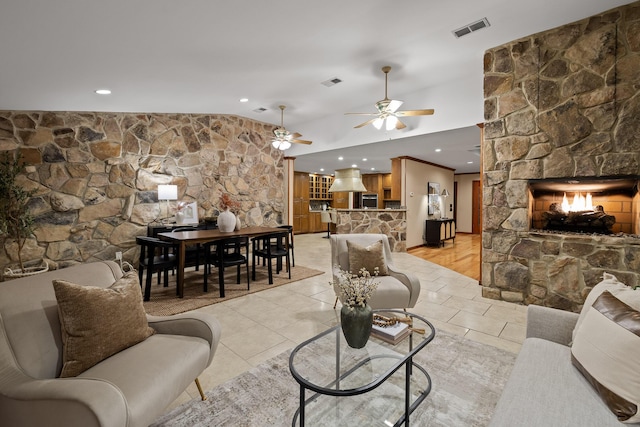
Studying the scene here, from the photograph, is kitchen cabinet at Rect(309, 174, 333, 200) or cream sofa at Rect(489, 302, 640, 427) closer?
cream sofa at Rect(489, 302, 640, 427)

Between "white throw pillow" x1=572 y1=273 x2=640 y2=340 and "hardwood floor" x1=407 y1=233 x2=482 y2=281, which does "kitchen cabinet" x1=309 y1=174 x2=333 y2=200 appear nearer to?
"hardwood floor" x1=407 y1=233 x2=482 y2=281

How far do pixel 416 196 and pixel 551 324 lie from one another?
6151 mm

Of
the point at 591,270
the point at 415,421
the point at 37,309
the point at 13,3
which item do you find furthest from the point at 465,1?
the point at 37,309

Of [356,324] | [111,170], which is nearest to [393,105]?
[356,324]

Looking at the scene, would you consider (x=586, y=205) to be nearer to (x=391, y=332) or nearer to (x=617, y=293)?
(x=617, y=293)

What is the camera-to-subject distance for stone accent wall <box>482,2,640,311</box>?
2914mm

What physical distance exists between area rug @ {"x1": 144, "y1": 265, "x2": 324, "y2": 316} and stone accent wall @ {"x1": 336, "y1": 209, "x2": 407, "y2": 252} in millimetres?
2211

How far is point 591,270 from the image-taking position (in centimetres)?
309

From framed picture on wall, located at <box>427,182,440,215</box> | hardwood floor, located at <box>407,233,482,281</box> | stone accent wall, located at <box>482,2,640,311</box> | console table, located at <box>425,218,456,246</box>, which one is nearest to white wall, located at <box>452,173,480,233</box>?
hardwood floor, located at <box>407,233,482,281</box>

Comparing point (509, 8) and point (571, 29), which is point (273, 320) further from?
point (571, 29)

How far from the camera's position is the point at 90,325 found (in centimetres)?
145

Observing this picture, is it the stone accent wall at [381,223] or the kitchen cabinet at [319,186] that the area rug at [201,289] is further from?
the kitchen cabinet at [319,186]

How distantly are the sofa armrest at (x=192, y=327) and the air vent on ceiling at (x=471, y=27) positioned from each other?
3.49 m

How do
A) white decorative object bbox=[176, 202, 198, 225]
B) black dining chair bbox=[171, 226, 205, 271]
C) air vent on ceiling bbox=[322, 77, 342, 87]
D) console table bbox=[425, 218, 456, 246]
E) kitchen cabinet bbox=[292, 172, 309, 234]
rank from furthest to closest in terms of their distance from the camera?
1. kitchen cabinet bbox=[292, 172, 309, 234]
2. console table bbox=[425, 218, 456, 246]
3. white decorative object bbox=[176, 202, 198, 225]
4. black dining chair bbox=[171, 226, 205, 271]
5. air vent on ceiling bbox=[322, 77, 342, 87]
